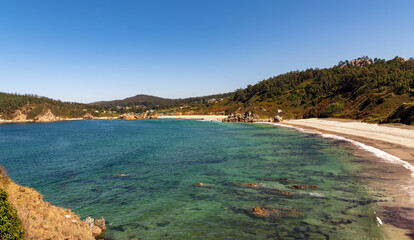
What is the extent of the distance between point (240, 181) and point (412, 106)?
240 feet

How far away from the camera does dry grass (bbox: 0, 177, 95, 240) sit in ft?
35.0

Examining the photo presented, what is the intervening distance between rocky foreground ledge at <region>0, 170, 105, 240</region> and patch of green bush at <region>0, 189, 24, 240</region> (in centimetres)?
77

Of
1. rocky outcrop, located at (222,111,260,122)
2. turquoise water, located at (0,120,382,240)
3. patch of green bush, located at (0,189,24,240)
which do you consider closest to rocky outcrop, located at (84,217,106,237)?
turquoise water, located at (0,120,382,240)

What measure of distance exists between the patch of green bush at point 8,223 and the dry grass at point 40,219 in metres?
0.82

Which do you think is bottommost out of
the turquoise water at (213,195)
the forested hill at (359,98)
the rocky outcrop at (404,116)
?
the turquoise water at (213,195)

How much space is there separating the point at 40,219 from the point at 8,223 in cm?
352

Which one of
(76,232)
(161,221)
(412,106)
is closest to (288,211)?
(161,221)

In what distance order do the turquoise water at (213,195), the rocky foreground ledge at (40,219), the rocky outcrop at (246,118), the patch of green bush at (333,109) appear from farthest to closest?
the rocky outcrop at (246,118), the patch of green bush at (333,109), the turquoise water at (213,195), the rocky foreground ledge at (40,219)

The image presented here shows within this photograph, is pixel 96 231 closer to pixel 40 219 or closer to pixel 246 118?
pixel 40 219

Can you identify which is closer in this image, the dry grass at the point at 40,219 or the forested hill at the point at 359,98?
the dry grass at the point at 40,219

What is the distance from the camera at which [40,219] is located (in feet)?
38.9

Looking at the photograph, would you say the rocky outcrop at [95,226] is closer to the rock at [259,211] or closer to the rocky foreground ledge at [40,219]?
the rocky foreground ledge at [40,219]

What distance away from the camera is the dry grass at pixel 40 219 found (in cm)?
1066

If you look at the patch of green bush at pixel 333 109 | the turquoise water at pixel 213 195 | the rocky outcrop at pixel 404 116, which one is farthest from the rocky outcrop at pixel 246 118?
the turquoise water at pixel 213 195
